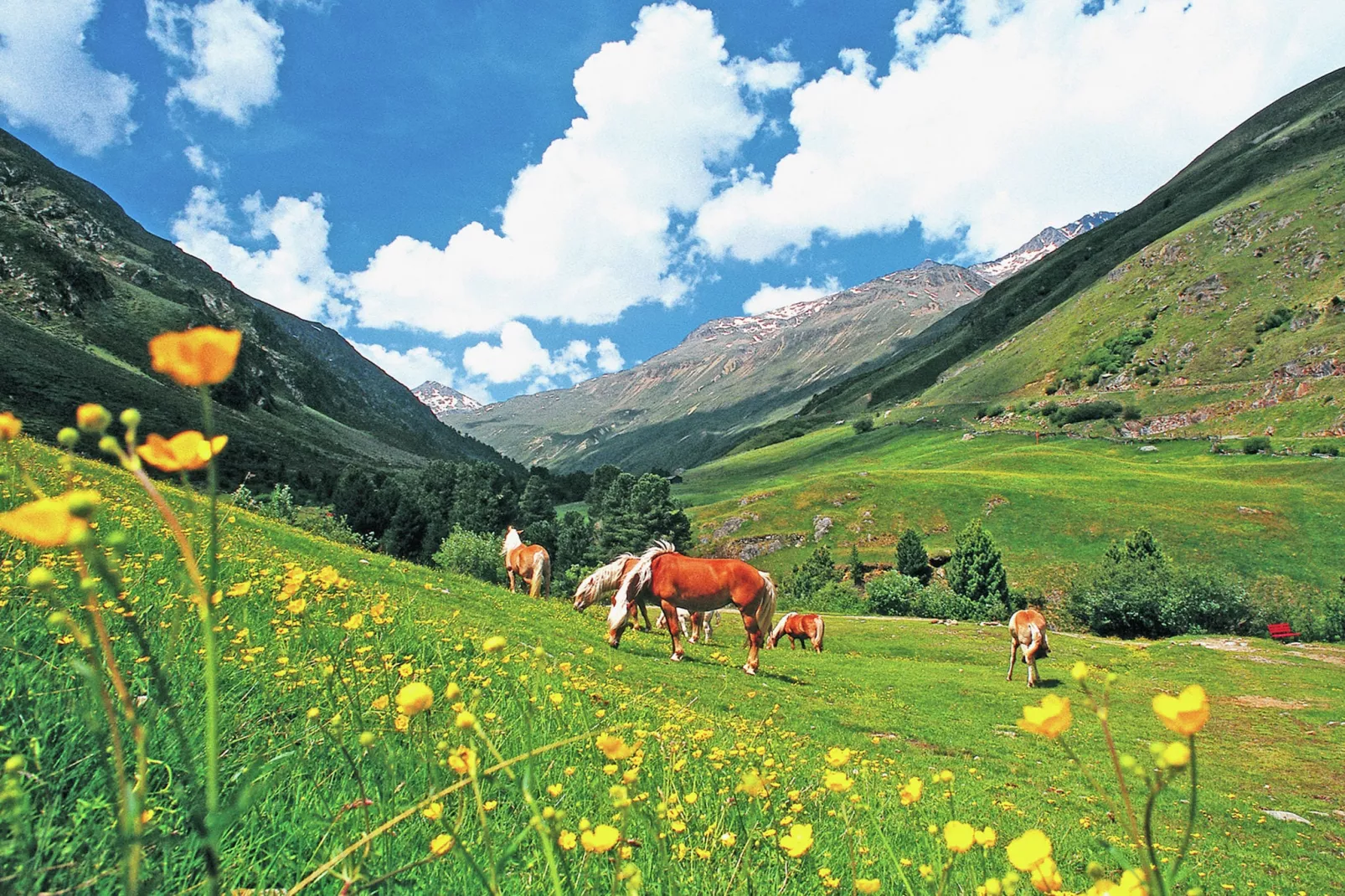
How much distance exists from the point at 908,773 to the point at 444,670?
7368 mm

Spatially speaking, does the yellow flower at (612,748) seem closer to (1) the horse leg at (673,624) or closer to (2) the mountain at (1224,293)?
(1) the horse leg at (673,624)

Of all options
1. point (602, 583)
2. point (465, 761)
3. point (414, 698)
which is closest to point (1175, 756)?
point (414, 698)

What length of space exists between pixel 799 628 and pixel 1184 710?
3381 centimetres

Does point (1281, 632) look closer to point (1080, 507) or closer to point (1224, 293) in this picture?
point (1080, 507)

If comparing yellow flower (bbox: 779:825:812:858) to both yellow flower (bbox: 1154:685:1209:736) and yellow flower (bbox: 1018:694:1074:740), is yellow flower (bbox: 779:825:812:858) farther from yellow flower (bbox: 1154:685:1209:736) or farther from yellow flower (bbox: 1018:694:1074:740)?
yellow flower (bbox: 1154:685:1209:736)

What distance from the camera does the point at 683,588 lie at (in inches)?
649

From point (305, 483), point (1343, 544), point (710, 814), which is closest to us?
point (710, 814)

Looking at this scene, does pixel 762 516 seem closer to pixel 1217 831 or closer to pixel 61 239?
pixel 1217 831

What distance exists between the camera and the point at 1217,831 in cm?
1088

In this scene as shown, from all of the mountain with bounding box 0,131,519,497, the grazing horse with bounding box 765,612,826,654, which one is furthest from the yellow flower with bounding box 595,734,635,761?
the mountain with bounding box 0,131,519,497

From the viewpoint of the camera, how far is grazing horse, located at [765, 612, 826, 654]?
108 ft

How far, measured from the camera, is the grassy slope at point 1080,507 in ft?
219

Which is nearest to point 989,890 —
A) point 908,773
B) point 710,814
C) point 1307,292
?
point 710,814

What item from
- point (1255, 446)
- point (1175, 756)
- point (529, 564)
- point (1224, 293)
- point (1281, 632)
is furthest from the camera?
point (1224, 293)
